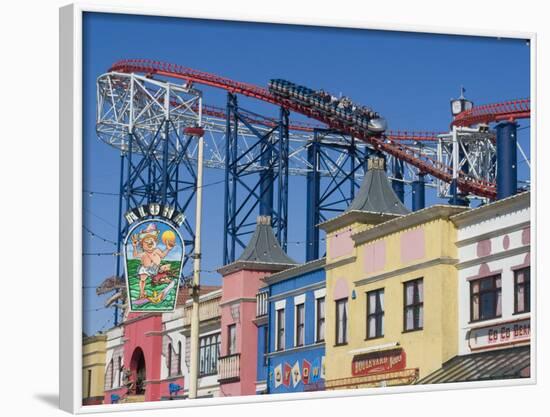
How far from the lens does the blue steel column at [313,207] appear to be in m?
25.3

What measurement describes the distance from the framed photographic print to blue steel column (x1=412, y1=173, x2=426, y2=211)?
0.05 meters

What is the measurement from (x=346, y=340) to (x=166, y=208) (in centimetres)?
417

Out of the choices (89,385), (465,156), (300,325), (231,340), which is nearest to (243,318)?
(231,340)

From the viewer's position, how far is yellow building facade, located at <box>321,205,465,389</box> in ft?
79.3

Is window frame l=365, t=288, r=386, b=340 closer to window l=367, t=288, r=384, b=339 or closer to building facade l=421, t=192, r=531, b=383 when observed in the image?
window l=367, t=288, r=384, b=339

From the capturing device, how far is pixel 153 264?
22.8m

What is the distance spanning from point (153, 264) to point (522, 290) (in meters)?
6.11

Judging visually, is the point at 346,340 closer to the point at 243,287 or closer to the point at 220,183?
the point at 243,287

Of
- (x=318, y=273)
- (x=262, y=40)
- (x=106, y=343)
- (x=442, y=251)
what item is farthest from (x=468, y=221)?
(x=106, y=343)

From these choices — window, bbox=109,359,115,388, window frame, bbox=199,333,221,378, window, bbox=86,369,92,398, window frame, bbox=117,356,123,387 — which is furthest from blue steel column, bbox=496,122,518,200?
window, bbox=86,369,92,398

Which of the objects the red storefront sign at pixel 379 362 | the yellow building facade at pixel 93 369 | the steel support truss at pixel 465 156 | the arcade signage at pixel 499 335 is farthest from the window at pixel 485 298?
the yellow building facade at pixel 93 369

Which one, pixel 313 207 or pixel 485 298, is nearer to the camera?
pixel 485 298

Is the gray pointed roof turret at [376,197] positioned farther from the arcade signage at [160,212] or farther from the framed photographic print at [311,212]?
the arcade signage at [160,212]

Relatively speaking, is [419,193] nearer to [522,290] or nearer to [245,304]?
[522,290]
